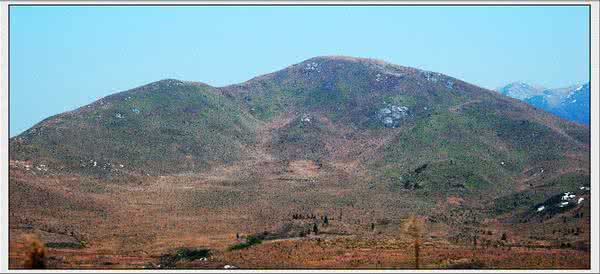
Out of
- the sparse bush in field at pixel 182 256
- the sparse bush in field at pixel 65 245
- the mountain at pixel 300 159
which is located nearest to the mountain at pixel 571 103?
the mountain at pixel 300 159

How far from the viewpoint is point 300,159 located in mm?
104312

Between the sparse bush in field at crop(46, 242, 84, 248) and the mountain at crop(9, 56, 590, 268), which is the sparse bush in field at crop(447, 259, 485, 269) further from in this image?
the sparse bush in field at crop(46, 242, 84, 248)

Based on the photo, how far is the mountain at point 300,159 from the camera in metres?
64.6

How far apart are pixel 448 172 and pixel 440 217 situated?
19537 mm

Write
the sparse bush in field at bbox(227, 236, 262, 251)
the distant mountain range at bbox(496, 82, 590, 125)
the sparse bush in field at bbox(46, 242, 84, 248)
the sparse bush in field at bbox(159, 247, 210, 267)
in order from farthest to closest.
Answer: the distant mountain range at bbox(496, 82, 590, 125)
the sparse bush in field at bbox(227, 236, 262, 251)
the sparse bush in field at bbox(46, 242, 84, 248)
the sparse bush in field at bbox(159, 247, 210, 267)

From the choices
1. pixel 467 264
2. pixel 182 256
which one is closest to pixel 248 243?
pixel 182 256

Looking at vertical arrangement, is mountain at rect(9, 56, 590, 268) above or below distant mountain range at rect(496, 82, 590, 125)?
below

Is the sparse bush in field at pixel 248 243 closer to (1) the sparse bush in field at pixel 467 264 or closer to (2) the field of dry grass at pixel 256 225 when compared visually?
(2) the field of dry grass at pixel 256 225

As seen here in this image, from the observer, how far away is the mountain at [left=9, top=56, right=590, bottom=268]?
64.6m

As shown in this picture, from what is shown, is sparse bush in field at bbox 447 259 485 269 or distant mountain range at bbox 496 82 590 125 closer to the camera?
sparse bush in field at bbox 447 259 485 269

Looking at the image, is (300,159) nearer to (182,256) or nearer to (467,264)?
(182,256)

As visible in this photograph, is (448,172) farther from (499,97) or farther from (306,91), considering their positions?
(306,91)

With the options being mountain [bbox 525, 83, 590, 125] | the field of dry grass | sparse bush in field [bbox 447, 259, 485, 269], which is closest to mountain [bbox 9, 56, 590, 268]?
the field of dry grass

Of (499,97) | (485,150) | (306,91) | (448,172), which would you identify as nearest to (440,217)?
(448,172)
